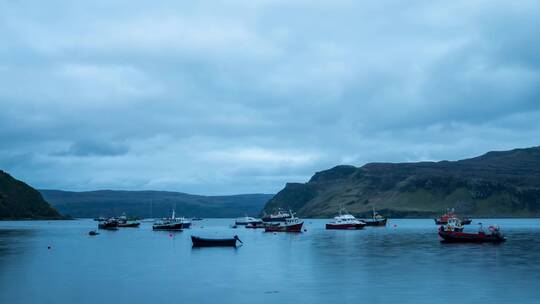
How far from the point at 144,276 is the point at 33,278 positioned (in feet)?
33.0

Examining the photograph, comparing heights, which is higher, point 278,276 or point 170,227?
point 170,227

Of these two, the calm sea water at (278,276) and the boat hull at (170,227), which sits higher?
the boat hull at (170,227)

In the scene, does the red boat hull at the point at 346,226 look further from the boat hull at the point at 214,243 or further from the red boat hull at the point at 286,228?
the boat hull at the point at 214,243

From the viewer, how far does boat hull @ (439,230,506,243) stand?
339ft

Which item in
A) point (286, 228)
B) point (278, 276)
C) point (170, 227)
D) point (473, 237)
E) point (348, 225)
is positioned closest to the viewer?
point (278, 276)

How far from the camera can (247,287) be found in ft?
168

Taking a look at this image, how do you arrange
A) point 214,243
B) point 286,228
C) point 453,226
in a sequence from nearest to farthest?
point 214,243 < point 453,226 < point 286,228

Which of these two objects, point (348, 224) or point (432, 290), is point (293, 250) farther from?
point (348, 224)

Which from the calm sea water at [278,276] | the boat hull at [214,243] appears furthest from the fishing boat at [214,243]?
the calm sea water at [278,276]

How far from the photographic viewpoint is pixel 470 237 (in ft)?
345

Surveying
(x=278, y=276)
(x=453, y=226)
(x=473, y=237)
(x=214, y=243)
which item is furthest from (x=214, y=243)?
(x=453, y=226)

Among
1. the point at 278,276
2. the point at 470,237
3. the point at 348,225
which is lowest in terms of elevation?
the point at 278,276

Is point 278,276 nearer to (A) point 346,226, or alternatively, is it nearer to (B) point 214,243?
(B) point 214,243

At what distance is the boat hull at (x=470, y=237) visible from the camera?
103250 millimetres
